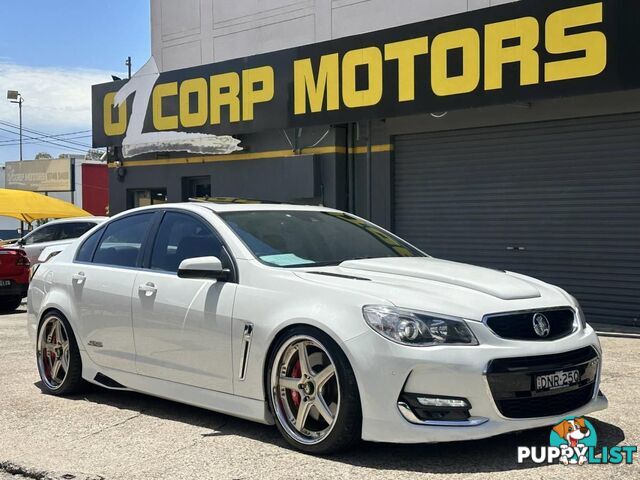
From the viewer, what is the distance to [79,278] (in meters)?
6.54

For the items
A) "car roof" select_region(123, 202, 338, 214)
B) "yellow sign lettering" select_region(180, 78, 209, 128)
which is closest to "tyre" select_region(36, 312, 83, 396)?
"car roof" select_region(123, 202, 338, 214)

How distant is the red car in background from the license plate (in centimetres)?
1118

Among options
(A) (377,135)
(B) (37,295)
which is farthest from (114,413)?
(A) (377,135)

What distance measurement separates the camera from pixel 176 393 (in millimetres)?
5605

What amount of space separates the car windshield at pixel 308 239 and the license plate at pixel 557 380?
1.61 metres

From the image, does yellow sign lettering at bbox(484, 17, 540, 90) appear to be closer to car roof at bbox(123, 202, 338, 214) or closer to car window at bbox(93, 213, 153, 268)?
car roof at bbox(123, 202, 338, 214)

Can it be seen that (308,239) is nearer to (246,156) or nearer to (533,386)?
(533,386)

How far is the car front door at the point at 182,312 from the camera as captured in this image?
529cm

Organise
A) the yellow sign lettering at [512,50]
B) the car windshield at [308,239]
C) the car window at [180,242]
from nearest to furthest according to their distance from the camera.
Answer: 1. the car windshield at [308,239]
2. the car window at [180,242]
3. the yellow sign lettering at [512,50]

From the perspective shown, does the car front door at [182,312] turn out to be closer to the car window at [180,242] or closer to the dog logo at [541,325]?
the car window at [180,242]

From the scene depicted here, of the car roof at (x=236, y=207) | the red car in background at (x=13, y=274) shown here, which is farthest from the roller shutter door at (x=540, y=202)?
the red car in background at (x=13, y=274)

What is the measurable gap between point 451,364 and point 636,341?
6139 millimetres

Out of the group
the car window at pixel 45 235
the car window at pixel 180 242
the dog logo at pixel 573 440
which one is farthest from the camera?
the car window at pixel 45 235

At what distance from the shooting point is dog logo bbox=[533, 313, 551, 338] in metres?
4.60
